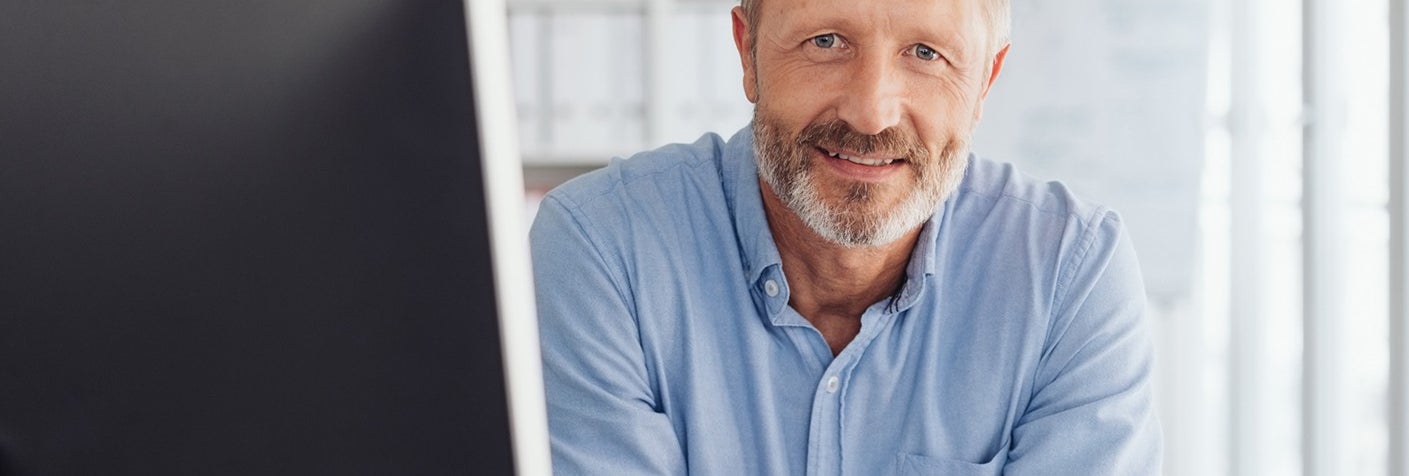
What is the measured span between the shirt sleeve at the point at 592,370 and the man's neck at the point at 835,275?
0.20 metres

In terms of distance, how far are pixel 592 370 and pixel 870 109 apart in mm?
352

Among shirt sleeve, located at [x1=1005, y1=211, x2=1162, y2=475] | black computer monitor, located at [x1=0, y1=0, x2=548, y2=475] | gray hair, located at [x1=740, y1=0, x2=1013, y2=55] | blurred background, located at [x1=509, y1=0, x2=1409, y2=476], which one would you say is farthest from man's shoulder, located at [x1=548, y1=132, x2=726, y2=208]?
blurred background, located at [x1=509, y1=0, x2=1409, y2=476]

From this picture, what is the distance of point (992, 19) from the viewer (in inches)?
52.7

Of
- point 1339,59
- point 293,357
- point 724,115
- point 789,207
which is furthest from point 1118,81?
point 293,357

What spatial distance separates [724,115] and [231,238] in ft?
8.40

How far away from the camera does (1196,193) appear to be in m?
3.06

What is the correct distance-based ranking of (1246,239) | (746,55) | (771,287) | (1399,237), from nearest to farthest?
1. (771,287)
2. (746,55)
3. (1399,237)
4. (1246,239)

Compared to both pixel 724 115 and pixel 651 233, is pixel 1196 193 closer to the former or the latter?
pixel 724 115

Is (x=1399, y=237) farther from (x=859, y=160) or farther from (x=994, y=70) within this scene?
(x=859, y=160)

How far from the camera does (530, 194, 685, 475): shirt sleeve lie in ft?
3.96

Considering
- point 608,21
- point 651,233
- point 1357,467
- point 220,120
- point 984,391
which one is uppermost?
point 608,21

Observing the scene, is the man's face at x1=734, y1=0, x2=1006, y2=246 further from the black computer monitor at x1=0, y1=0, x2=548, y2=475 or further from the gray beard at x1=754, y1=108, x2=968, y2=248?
the black computer monitor at x1=0, y1=0, x2=548, y2=475

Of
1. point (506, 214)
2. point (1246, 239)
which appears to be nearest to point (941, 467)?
point (506, 214)

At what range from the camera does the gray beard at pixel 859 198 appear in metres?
1.31
